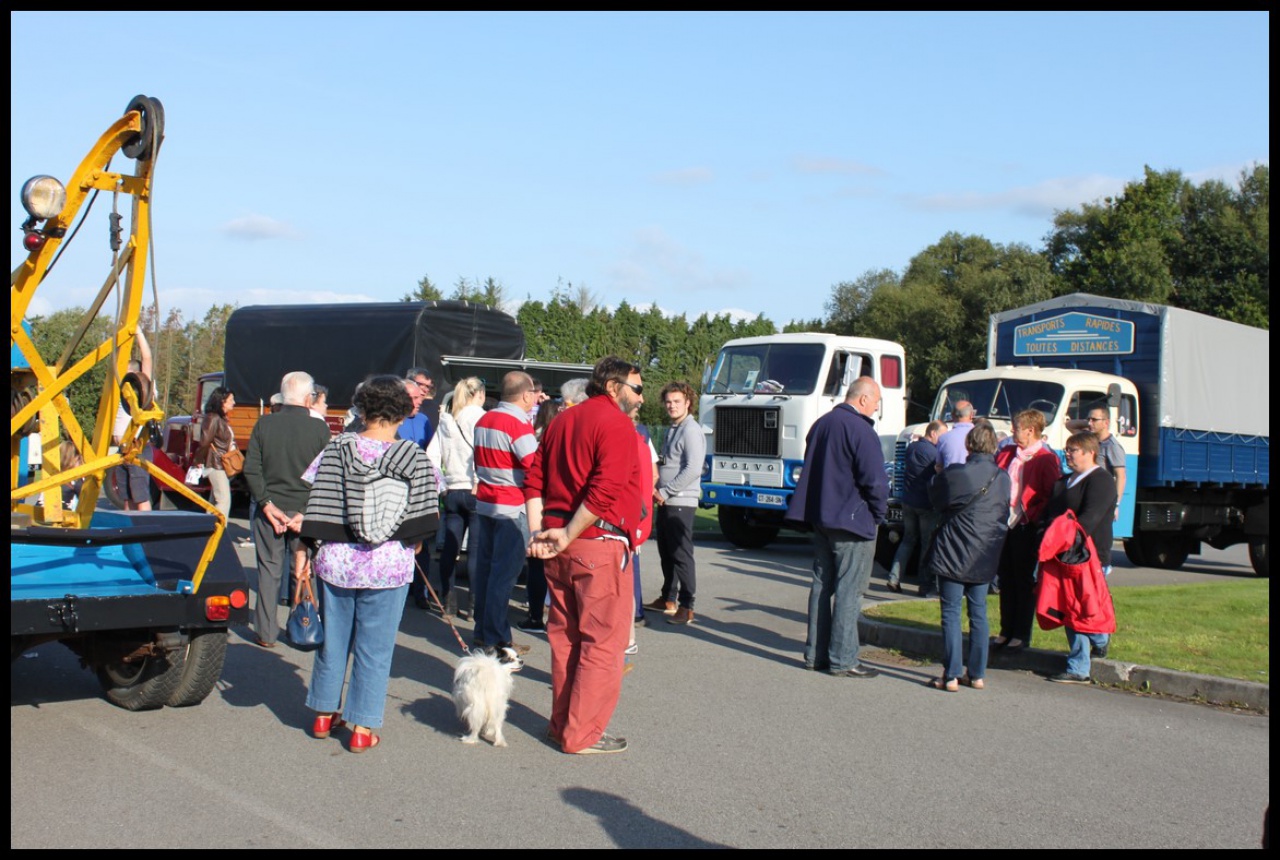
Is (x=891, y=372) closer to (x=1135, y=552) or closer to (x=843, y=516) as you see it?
(x=1135, y=552)

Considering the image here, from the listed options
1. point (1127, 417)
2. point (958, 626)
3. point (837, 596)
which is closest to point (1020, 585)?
point (958, 626)

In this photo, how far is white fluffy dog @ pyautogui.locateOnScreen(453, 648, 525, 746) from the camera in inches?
229

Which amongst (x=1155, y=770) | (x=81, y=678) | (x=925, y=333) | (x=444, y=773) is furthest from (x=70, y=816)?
(x=925, y=333)

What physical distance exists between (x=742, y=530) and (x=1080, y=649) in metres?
9.29

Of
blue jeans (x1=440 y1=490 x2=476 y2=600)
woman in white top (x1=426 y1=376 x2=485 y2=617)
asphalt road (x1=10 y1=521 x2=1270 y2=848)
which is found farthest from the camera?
blue jeans (x1=440 y1=490 x2=476 y2=600)

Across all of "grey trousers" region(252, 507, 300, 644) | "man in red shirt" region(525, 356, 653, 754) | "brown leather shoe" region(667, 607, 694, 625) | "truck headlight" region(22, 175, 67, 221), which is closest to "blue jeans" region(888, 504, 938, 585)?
"brown leather shoe" region(667, 607, 694, 625)

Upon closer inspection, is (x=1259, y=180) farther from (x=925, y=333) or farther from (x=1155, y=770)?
(x=1155, y=770)

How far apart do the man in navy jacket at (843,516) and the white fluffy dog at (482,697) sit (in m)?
2.73

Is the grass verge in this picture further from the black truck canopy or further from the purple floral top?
the black truck canopy

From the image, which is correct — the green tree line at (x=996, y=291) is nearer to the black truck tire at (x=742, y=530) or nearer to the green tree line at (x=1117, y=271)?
the green tree line at (x=1117, y=271)

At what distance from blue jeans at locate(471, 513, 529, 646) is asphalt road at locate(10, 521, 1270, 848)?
0.36 metres

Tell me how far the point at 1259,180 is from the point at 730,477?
4272cm

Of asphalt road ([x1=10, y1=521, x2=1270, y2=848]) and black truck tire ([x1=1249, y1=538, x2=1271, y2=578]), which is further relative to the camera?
black truck tire ([x1=1249, y1=538, x2=1271, y2=578])

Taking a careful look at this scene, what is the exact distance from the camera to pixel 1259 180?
49.4 meters
